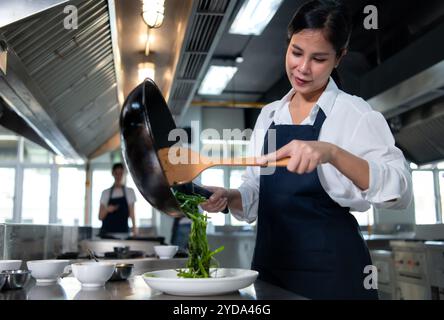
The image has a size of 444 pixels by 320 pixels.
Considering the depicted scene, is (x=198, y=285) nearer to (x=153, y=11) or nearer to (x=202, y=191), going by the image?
(x=202, y=191)

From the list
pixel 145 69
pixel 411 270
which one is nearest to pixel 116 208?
pixel 145 69

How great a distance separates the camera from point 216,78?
462 cm

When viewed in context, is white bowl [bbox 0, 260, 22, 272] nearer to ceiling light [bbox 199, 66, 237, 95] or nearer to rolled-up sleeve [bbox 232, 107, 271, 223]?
rolled-up sleeve [bbox 232, 107, 271, 223]

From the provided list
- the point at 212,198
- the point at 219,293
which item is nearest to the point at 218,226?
the point at 212,198

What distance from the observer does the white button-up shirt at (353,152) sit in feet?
3.33

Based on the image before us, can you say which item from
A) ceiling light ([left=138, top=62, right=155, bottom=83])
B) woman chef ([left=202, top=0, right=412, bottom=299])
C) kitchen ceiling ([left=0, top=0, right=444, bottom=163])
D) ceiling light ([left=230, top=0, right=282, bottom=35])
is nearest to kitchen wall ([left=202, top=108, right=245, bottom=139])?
kitchen ceiling ([left=0, top=0, right=444, bottom=163])

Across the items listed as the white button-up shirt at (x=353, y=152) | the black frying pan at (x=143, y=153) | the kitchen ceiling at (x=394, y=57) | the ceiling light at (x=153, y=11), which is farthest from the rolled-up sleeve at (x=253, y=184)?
the ceiling light at (x=153, y=11)

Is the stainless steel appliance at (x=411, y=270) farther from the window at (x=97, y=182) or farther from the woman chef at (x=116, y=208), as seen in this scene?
the window at (x=97, y=182)

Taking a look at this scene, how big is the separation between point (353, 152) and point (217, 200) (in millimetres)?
407

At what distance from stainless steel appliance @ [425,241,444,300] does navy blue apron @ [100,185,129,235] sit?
2611 millimetres

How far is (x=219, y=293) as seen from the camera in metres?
0.83

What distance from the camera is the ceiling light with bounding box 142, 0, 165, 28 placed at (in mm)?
2172
